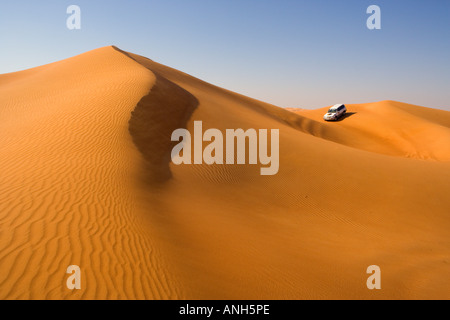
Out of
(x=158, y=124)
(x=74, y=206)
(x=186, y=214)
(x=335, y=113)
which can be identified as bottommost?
(x=186, y=214)

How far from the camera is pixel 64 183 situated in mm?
6004

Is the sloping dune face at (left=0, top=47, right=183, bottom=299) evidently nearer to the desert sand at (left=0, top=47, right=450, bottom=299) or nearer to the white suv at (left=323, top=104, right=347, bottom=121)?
the desert sand at (left=0, top=47, right=450, bottom=299)

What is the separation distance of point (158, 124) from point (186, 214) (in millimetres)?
6117

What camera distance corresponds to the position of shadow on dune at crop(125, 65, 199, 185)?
8.75 m

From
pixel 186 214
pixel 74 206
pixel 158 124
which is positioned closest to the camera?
pixel 74 206

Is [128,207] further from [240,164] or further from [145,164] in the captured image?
[240,164]

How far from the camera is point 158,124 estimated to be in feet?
37.6

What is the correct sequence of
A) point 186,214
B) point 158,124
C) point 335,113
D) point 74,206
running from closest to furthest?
point 74,206 < point 186,214 < point 158,124 < point 335,113

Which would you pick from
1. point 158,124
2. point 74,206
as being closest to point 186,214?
point 74,206

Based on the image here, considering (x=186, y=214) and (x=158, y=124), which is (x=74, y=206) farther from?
(x=158, y=124)

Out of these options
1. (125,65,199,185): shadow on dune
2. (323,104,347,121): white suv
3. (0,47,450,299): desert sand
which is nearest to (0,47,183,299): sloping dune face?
(0,47,450,299): desert sand

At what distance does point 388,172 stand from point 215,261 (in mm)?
8426

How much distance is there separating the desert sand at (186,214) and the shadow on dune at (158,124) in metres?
0.07
